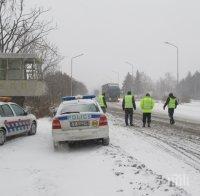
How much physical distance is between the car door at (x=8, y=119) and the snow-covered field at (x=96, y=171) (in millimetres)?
985

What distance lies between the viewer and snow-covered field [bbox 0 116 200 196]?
343 inches

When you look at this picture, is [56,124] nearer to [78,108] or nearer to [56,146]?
[56,146]

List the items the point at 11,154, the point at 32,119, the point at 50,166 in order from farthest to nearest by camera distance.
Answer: the point at 32,119, the point at 11,154, the point at 50,166

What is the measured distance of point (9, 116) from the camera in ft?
53.9

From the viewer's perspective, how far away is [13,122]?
16.6 metres

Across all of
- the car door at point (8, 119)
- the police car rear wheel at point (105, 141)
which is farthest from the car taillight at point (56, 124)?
the car door at point (8, 119)

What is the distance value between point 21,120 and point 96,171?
7562 mm

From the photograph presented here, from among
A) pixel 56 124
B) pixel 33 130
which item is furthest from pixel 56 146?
pixel 33 130

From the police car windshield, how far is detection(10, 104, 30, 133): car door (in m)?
2.98

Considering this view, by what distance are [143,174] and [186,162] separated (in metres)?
2.15

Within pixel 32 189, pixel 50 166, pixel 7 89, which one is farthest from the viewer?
pixel 7 89

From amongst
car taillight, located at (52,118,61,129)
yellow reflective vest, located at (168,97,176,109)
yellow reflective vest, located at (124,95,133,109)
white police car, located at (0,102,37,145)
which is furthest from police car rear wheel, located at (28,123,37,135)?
yellow reflective vest, located at (168,97,176,109)

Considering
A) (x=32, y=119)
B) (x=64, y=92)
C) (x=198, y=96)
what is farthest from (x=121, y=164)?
(x=198, y=96)

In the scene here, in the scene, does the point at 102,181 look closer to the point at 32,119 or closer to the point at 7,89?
the point at 32,119
